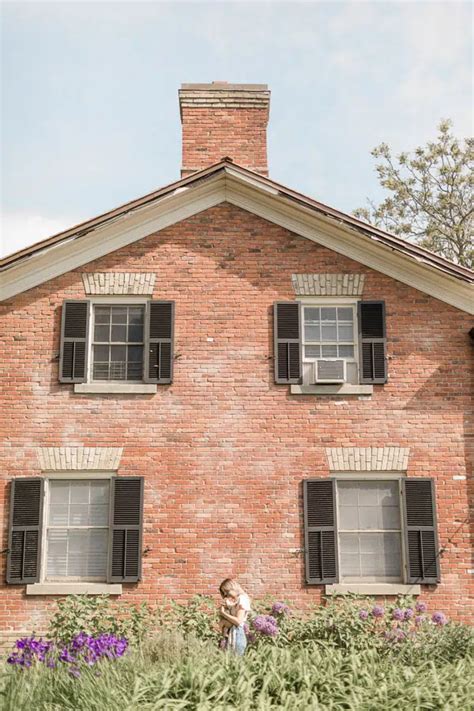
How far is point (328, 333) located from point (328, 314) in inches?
12.9

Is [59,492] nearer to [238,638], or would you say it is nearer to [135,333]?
[135,333]

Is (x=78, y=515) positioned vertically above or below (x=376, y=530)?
above

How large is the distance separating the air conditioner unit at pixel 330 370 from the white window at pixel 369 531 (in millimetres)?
1640

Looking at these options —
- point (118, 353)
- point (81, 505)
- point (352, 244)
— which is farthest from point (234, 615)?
point (352, 244)

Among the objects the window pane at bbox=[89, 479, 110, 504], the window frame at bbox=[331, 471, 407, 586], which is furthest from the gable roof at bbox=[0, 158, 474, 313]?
the window pane at bbox=[89, 479, 110, 504]

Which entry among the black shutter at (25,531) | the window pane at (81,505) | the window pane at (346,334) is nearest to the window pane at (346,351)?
the window pane at (346,334)

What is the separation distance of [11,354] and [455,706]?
858 cm

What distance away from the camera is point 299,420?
41.2 ft

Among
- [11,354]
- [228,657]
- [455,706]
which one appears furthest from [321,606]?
[11,354]

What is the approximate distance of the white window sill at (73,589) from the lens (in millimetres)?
11797

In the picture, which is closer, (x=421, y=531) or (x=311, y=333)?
(x=421, y=531)

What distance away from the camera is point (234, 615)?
9852 mm

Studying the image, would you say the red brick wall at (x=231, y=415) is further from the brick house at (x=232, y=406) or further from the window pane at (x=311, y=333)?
the window pane at (x=311, y=333)

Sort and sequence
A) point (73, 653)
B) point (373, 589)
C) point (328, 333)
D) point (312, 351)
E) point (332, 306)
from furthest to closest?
point (332, 306)
point (328, 333)
point (312, 351)
point (373, 589)
point (73, 653)
